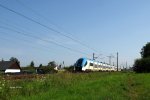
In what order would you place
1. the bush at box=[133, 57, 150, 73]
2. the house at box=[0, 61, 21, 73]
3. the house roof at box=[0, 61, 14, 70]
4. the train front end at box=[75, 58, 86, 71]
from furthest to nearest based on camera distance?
the house roof at box=[0, 61, 14, 70], the house at box=[0, 61, 21, 73], the bush at box=[133, 57, 150, 73], the train front end at box=[75, 58, 86, 71]

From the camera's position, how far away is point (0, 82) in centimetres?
1492

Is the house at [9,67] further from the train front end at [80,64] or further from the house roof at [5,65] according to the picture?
the train front end at [80,64]

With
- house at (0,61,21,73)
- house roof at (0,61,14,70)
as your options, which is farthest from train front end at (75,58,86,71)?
house roof at (0,61,14,70)

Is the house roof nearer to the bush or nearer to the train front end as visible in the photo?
the train front end

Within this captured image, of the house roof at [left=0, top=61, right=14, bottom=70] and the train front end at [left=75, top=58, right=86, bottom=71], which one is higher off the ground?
the house roof at [left=0, top=61, right=14, bottom=70]

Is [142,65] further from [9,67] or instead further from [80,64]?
[9,67]

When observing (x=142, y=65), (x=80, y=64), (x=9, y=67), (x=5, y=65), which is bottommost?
(x=80, y=64)

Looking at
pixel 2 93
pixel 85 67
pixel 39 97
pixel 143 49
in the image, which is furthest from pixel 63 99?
pixel 143 49

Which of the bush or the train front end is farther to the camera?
the bush

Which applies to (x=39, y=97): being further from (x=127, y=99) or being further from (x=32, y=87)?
(x=127, y=99)

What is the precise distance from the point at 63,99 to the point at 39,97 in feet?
3.79

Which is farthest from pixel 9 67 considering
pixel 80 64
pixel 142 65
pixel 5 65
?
pixel 142 65

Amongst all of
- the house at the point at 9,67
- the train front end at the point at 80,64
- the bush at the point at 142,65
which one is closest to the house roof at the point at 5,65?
the house at the point at 9,67

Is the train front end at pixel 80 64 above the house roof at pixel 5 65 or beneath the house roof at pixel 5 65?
beneath
